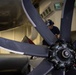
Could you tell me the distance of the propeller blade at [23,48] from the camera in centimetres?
217

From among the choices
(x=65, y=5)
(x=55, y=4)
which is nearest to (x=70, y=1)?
(x=65, y=5)

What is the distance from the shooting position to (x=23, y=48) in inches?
89.6

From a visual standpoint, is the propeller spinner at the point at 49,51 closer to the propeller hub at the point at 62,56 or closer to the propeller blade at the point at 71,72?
the propeller hub at the point at 62,56

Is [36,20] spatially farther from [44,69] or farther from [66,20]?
[44,69]

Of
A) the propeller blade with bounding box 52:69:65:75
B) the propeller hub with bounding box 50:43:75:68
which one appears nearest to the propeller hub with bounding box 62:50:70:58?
the propeller hub with bounding box 50:43:75:68

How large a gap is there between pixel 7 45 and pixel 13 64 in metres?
1.94

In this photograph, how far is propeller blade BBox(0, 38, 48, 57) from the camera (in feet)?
7.11

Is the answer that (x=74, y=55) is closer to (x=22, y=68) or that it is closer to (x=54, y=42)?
(x=54, y=42)

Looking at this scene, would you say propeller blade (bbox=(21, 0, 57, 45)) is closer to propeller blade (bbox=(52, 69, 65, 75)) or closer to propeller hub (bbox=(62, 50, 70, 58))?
propeller hub (bbox=(62, 50, 70, 58))

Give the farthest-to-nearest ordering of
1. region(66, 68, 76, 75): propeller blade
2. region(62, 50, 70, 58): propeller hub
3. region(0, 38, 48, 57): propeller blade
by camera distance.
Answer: region(66, 68, 76, 75): propeller blade → region(62, 50, 70, 58): propeller hub → region(0, 38, 48, 57): propeller blade

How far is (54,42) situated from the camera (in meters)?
2.42

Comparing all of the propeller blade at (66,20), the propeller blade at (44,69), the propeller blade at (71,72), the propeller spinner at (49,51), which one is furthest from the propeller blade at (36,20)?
the propeller blade at (71,72)

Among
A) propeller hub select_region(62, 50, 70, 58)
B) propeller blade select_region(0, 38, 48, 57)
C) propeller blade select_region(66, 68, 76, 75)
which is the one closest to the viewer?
propeller blade select_region(0, 38, 48, 57)

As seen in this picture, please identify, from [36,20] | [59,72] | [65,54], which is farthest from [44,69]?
[36,20]
